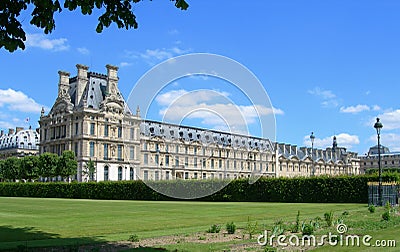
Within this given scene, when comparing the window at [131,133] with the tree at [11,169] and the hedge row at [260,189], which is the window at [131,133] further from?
the hedge row at [260,189]

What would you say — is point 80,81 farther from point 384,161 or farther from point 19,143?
point 384,161

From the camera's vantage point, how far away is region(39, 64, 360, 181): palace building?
9538cm

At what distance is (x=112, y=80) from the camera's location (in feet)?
338

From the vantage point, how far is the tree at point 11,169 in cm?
9571

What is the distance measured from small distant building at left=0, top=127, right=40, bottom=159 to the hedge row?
95.4m

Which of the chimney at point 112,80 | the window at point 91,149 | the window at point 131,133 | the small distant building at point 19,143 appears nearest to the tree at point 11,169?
the window at point 91,149

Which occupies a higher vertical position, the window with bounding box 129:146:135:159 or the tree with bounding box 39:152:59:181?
the window with bounding box 129:146:135:159

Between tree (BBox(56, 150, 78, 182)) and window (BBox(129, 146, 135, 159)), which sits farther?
window (BBox(129, 146, 135, 159))

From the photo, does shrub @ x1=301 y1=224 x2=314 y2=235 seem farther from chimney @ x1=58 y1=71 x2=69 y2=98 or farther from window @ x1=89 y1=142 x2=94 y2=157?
chimney @ x1=58 y1=71 x2=69 y2=98

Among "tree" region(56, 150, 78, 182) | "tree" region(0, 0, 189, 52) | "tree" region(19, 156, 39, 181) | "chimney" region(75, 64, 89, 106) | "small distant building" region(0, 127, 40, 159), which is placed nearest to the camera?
"tree" region(0, 0, 189, 52)

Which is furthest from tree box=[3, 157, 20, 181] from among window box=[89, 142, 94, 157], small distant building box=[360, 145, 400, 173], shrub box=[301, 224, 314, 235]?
small distant building box=[360, 145, 400, 173]

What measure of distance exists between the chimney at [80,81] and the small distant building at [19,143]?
182 ft

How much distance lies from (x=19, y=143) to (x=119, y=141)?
64956 millimetres

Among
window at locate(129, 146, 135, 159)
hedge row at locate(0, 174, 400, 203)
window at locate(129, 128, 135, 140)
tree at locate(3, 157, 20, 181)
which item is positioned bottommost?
hedge row at locate(0, 174, 400, 203)
